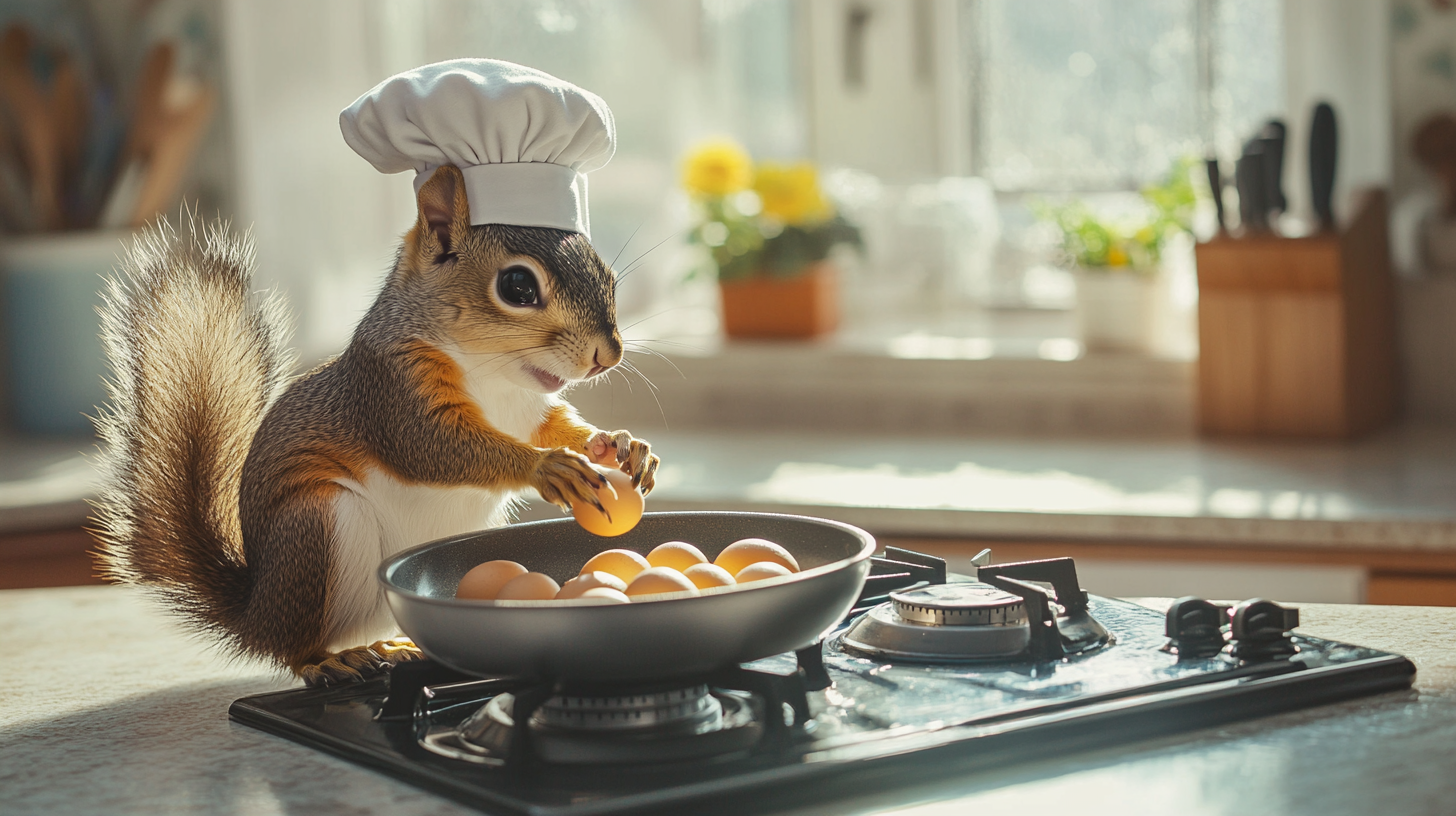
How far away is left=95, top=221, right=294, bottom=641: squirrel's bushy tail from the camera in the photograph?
98 centimetres

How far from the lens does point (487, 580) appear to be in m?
0.78

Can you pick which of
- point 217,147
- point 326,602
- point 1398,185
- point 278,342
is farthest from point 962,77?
point 326,602

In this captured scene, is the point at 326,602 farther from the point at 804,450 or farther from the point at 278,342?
the point at 804,450

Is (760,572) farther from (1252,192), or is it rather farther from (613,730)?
(1252,192)

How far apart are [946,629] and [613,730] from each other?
22cm

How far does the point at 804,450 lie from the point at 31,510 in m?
1.05

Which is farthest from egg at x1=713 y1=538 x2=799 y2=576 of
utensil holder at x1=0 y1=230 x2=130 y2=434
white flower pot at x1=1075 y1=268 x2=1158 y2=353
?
utensil holder at x1=0 y1=230 x2=130 y2=434

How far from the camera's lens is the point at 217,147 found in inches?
103

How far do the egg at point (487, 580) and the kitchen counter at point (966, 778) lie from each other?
104 millimetres

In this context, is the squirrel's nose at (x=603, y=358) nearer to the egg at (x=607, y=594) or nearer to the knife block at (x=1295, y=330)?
the egg at (x=607, y=594)

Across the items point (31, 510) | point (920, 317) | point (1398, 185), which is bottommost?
point (31, 510)

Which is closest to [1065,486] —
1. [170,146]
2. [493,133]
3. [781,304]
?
[781,304]

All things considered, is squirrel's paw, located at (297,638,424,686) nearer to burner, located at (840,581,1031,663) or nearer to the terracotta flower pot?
burner, located at (840,581,1031,663)

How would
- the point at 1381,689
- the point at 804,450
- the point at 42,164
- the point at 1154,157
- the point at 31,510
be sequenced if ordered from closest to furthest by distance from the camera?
the point at 1381,689 → the point at 31,510 → the point at 804,450 → the point at 42,164 → the point at 1154,157
